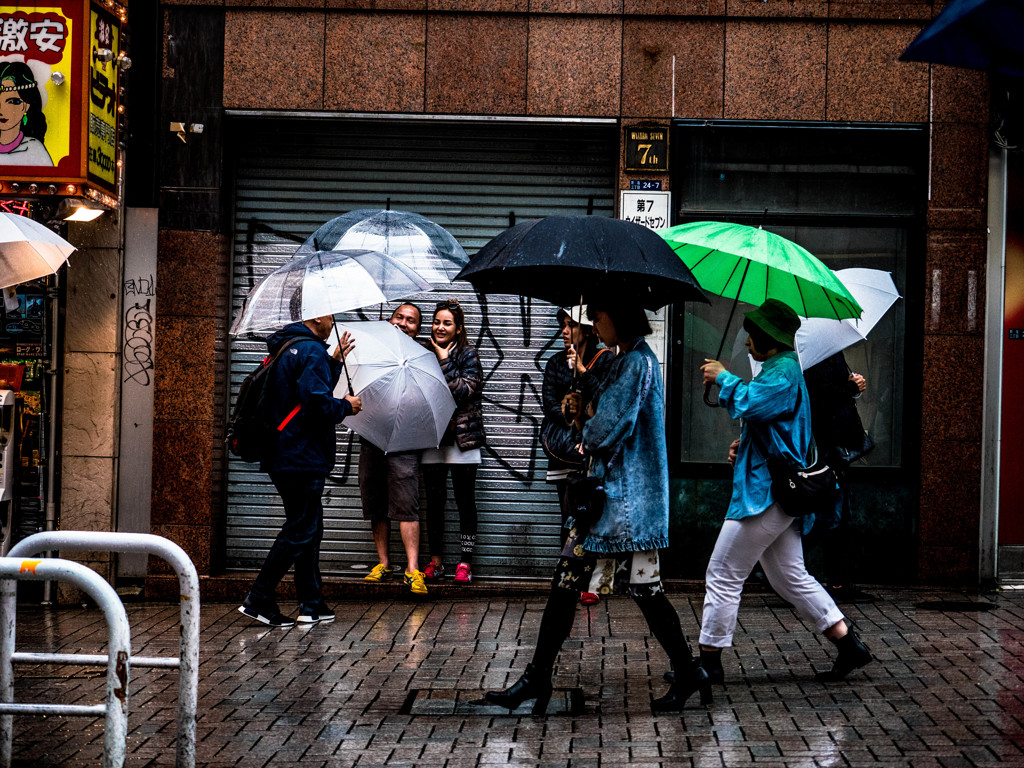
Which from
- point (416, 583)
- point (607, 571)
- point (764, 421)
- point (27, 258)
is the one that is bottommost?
point (416, 583)

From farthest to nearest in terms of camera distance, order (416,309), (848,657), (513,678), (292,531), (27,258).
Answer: (416,309)
(292,531)
(27,258)
(513,678)
(848,657)

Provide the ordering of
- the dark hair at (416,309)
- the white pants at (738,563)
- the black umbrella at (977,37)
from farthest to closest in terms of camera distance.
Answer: the dark hair at (416,309), the white pants at (738,563), the black umbrella at (977,37)

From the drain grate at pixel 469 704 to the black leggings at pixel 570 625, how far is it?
26cm

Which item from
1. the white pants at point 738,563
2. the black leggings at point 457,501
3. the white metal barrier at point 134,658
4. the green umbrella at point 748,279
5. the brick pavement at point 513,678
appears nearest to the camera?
the white metal barrier at point 134,658

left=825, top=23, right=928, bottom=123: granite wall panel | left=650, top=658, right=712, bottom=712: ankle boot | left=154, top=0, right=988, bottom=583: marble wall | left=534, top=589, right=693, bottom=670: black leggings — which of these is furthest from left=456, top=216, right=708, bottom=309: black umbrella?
left=825, top=23, right=928, bottom=123: granite wall panel

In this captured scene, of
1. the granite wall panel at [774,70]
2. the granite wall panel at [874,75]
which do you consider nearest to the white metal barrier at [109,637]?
the granite wall panel at [774,70]

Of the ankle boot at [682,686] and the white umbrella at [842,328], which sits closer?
the ankle boot at [682,686]

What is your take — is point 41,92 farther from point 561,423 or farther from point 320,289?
point 561,423

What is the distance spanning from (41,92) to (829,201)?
18.6 feet

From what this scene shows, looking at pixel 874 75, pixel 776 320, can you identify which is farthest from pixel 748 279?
pixel 874 75

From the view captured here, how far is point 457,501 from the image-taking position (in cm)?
895

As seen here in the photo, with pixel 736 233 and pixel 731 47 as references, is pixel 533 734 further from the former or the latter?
pixel 731 47

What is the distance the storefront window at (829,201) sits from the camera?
29.8ft

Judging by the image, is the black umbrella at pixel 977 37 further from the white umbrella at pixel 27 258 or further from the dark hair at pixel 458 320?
the dark hair at pixel 458 320
